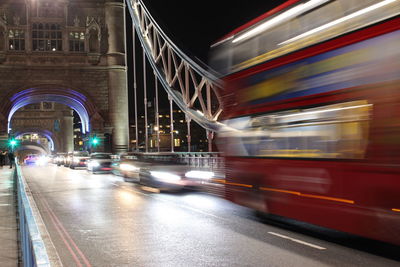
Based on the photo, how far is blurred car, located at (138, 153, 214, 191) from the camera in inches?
637

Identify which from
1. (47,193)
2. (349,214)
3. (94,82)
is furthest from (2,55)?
(349,214)

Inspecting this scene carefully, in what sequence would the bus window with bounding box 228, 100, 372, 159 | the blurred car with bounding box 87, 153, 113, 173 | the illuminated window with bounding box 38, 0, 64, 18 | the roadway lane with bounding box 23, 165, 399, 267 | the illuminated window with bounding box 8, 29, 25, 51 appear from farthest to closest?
the illuminated window with bounding box 38, 0, 64, 18 → the illuminated window with bounding box 8, 29, 25, 51 → the blurred car with bounding box 87, 153, 113, 173 → the bus window with bounding box 228, 100, 372, 159 → the roadway lane with bounding box 23, 165, 399, 267

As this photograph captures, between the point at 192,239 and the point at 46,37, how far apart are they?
44.3m

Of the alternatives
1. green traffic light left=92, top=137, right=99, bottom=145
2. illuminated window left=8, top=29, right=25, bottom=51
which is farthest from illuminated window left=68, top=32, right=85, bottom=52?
green traffic light left=92, top=137, right=99, bottom=145

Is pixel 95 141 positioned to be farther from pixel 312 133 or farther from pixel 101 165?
pixel 312 133

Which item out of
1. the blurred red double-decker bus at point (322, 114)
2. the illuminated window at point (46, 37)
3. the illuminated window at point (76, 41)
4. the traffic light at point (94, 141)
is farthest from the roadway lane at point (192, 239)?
the illuminated window at point (46, 37)

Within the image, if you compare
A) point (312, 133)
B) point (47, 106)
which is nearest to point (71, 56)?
point (47, 106)

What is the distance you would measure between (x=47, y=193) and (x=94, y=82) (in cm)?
3265

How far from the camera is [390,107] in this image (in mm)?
6430

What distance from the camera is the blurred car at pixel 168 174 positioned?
1617cm

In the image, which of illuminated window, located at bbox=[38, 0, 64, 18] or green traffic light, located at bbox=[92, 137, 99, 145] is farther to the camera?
illuminated window, located at bbox=[38, 0, 64, 18]

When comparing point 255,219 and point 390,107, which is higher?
point 390,107

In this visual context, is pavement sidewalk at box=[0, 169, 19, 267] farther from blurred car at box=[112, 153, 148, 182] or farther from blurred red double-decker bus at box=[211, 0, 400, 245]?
blurred car at box=[112, 153, 148, 182]

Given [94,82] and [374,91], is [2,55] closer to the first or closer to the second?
[94,82]
